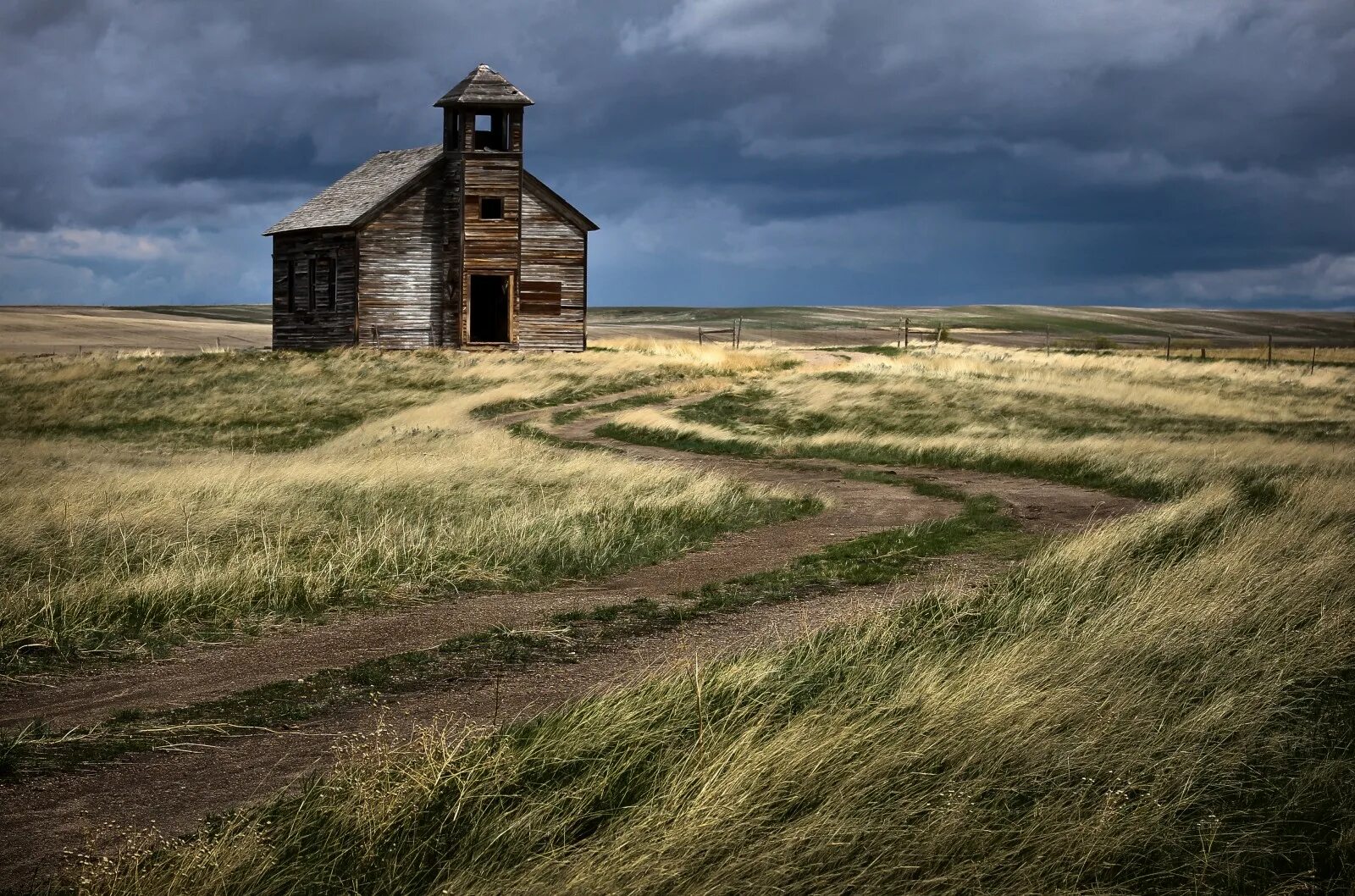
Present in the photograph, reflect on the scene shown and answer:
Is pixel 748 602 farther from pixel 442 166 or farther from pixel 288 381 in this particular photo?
pixel 442 166

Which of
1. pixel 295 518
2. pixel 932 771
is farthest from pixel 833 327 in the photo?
pixel 932 771

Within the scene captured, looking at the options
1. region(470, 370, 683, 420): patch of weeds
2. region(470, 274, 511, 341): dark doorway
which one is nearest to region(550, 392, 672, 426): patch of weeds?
region(470, 370, 683, 420): patch of weeds

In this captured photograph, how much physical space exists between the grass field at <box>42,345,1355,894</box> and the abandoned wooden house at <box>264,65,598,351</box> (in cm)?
3378

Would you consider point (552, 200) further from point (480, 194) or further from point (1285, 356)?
point (1285, 356)

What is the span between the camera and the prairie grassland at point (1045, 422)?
20172 millimetres

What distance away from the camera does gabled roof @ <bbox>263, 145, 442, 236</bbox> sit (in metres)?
42.3

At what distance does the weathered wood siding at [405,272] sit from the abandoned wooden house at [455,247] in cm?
3

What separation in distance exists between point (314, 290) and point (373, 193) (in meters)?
4.24

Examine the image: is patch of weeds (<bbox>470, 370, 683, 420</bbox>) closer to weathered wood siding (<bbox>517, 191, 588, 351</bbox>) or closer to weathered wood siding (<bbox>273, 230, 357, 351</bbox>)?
weathered wood siding (<bbox>517, 191, 588, 351</bbox>)

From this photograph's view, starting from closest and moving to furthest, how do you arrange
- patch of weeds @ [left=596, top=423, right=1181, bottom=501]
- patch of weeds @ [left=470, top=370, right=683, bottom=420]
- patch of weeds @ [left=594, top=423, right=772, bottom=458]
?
patch of weeds @ [left=596, top=423, right=1181, bottom=501] < patch of weeds @ [left=594, top=423, right=772, bottom=458] < patch of weeds @ [left=470, top=370, right=683, bottom=420]

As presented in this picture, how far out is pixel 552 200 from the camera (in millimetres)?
43062

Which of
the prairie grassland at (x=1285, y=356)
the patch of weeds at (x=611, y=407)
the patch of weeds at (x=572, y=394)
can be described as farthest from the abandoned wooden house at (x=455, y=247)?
the prairie grassland at (x=1285, y=356)

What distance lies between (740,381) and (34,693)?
30466 mm

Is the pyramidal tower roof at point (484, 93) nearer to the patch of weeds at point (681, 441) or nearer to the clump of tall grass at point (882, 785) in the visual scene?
the patch of weeds at point (681, 441)
